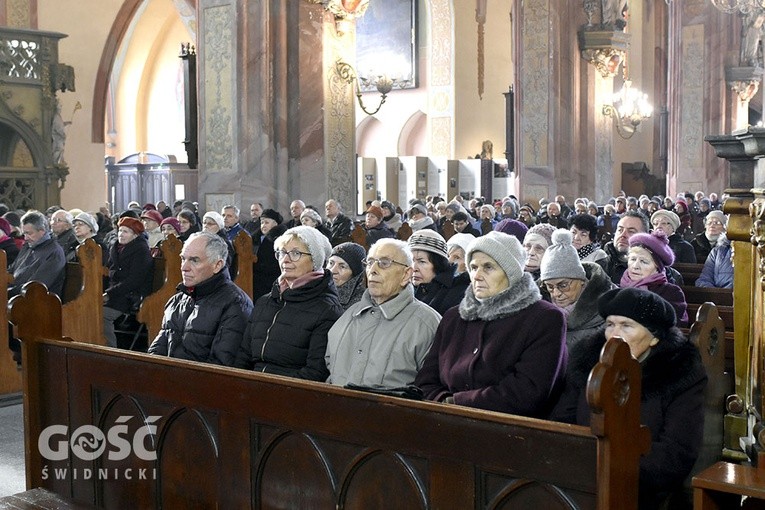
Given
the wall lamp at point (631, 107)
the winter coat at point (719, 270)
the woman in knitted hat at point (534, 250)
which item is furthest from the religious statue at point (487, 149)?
the woman in knitted hat at point (534, 250)

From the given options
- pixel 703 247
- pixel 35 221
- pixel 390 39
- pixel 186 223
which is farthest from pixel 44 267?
pixel 390 39

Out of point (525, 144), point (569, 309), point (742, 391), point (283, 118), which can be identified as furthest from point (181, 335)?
A: point (525, 144)

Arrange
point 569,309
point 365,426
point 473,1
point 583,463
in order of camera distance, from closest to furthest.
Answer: point 583,463, point 365,426, point 569,309, point 473,1

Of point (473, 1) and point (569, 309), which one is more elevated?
point (473, 1)

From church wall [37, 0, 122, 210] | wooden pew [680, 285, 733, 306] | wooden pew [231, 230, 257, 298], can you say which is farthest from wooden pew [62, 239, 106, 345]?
church wall [37, 0, 122, 210]

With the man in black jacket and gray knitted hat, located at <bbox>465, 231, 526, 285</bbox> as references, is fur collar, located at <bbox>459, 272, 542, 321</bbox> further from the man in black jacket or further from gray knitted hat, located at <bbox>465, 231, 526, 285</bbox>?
the man in black jacket

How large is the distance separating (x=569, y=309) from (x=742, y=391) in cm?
96

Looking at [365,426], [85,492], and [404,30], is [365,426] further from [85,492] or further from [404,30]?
[404,30]

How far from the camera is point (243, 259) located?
993cm

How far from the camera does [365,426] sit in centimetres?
331

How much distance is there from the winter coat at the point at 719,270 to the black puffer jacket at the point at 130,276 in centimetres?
488

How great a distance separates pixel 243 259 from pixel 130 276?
1.22m

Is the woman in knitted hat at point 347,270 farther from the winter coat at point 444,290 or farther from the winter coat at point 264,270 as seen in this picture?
the winter coat at point 264,270

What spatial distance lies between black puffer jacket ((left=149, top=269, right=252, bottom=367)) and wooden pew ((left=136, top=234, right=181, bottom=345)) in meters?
3.28
